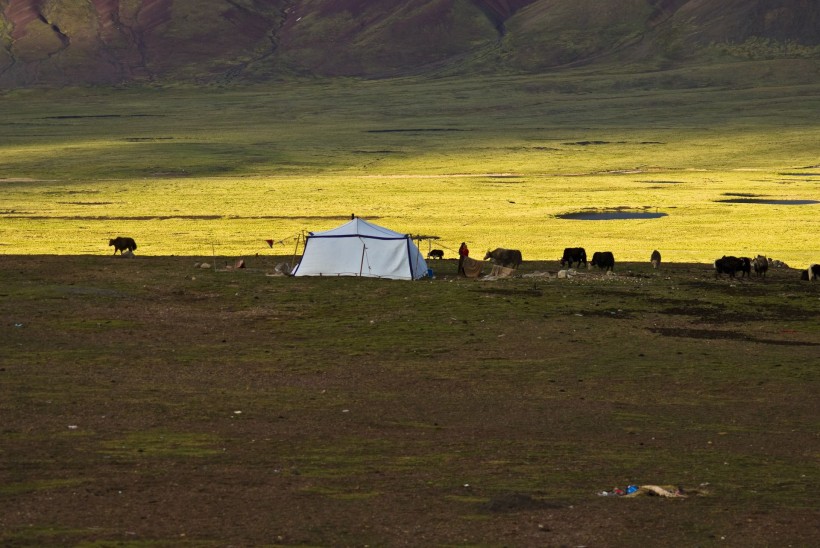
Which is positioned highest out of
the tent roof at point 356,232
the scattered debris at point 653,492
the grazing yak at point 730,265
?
the tent roof at point 356,232

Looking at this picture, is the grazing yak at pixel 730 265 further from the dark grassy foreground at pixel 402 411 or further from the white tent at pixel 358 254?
the white tent at pixel 358 254

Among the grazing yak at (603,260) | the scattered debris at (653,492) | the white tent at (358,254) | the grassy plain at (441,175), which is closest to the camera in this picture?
the scattered debris at (653,492)

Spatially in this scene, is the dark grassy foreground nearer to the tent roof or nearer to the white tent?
the white tent

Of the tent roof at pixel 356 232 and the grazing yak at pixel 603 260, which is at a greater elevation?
the tent roof at pixel 356 232

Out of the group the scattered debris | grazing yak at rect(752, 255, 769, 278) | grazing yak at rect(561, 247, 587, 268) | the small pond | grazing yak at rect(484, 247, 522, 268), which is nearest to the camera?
the scattered debris

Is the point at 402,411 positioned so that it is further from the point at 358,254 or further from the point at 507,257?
the point at 507,257

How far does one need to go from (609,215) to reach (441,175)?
3449cm

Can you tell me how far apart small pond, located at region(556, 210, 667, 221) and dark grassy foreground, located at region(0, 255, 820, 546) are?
104 ft

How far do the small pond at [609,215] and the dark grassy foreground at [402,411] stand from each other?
31707 millimetres

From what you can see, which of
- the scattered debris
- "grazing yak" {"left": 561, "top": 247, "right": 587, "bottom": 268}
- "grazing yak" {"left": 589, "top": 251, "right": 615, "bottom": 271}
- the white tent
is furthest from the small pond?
the scattered debris

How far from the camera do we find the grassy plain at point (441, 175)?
6419 centimetres

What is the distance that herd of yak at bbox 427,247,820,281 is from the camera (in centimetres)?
4425

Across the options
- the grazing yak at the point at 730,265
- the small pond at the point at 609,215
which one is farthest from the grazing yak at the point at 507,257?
the small pond at the point at 609,215

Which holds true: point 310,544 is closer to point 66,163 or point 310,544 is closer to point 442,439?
point 442,439
